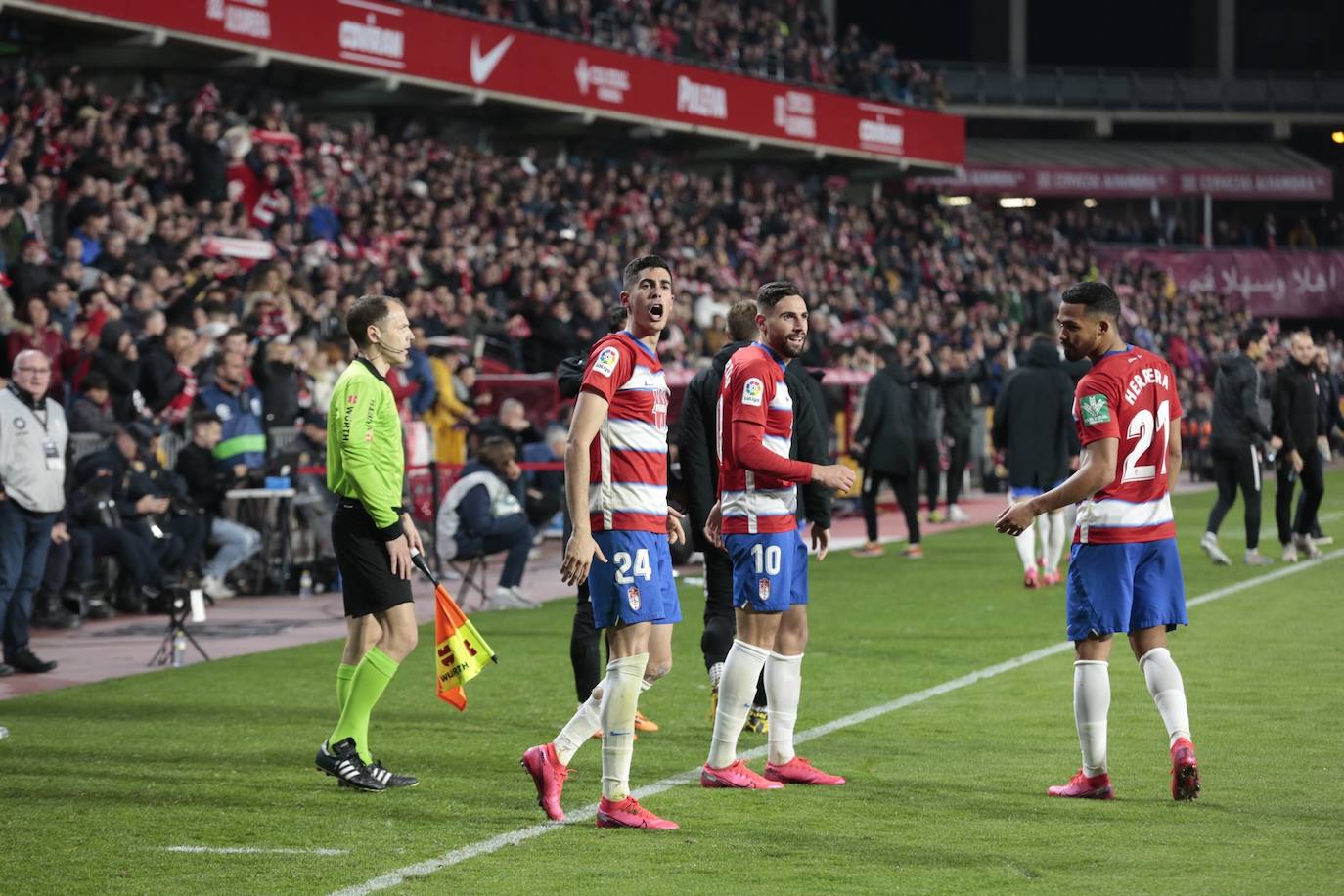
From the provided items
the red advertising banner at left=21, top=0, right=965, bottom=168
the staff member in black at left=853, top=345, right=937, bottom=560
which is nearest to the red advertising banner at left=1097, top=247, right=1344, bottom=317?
the red advertising banner at left=21, top=0, right=965, bottom=168

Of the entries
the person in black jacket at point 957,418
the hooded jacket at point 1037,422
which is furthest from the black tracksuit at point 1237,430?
the person in black jacket at point 957,418

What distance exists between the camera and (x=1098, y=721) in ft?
25.0

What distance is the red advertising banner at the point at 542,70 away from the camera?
26391 mm

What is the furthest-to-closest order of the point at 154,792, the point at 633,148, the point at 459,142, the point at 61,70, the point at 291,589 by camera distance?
1. the point at 633,148
2. the point at 459,142
3. the point at 61,70
4. the point at 291,589
5. the point at 154,792

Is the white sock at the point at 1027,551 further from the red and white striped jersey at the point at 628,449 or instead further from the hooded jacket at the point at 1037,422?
the red and white striped jersey at the point at 628,449

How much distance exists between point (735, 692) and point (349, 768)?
1672mm

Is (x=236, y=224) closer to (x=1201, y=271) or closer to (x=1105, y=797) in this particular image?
(x=1105, y=797)

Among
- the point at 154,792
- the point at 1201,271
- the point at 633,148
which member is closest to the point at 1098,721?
the point at 154,792

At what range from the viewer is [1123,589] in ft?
25.1

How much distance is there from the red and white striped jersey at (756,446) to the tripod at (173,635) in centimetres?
549

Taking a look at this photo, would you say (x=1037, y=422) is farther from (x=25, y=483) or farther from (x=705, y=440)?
(x=25, y=483)

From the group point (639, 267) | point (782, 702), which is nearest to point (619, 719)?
point (782, 702)

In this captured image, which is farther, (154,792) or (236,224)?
(236,224)

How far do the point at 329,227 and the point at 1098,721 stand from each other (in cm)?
1822
